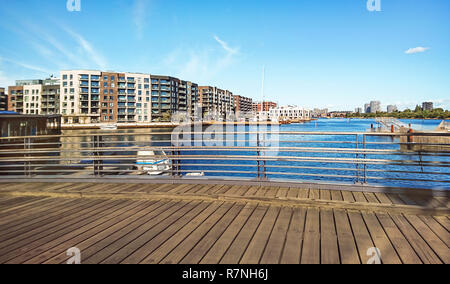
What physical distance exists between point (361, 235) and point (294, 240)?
0.80 meters

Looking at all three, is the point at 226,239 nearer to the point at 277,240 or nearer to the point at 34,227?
the point at 277,240

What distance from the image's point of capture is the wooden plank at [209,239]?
2508 mm

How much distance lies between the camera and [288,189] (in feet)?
16.3

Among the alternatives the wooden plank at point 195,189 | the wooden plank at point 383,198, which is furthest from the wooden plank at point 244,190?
the wooden plank at point 383,198

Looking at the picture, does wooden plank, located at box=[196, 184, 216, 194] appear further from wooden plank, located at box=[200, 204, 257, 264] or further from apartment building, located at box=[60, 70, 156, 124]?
apartment building, located at box=[60, 70, 156, 124]

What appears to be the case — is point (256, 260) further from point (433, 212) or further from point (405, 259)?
point (433, 212)

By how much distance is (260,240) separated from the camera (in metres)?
2.90

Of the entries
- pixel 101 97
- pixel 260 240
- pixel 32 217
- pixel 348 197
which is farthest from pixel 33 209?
pixel 101 97

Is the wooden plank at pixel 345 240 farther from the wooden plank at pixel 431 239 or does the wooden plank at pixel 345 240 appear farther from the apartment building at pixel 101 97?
the apartment building at pixel 101 97

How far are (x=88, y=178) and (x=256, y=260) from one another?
483 cm

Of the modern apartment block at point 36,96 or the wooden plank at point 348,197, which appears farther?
the modern apartment block at point 36,96

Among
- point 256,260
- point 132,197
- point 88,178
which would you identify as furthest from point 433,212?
point 88,178

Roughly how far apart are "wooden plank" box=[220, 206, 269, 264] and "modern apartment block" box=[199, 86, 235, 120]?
131969mm

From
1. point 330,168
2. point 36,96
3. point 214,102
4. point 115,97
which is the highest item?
point 214,102
